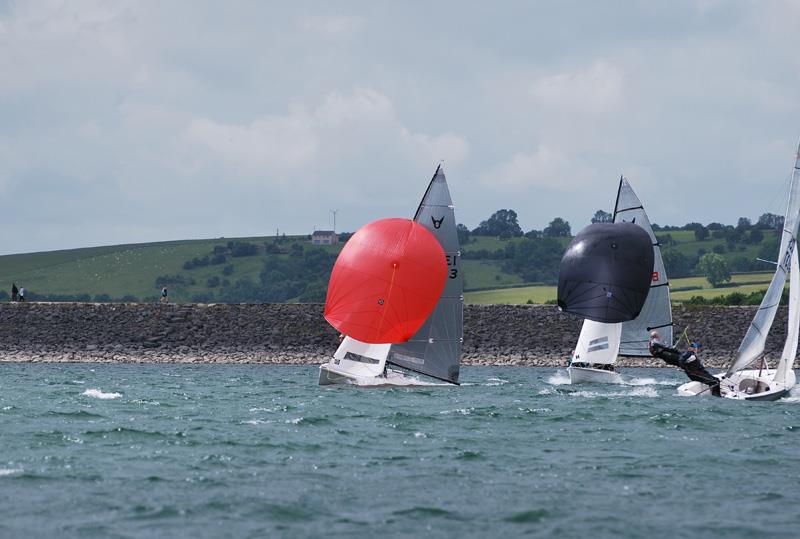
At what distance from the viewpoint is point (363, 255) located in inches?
1522

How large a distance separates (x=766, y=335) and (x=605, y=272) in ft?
36.0

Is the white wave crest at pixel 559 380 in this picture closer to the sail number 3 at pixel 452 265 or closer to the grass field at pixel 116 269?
the sail number 3 at pixel 452 265

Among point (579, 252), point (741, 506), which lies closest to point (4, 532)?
point (741, 506)

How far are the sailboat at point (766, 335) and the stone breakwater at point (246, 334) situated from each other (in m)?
31.3

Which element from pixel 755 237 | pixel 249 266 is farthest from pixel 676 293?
pixel 249 266

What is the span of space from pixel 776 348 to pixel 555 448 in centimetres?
5032

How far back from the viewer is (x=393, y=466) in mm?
22453

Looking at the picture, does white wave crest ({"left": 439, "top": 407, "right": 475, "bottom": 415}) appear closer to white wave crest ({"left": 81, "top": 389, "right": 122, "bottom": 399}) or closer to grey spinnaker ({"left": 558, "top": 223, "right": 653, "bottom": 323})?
white wave crest ({"left": 81, "top": 389, "right": 122, "bottom": 399})

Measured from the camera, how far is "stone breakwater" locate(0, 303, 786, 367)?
69562 mm

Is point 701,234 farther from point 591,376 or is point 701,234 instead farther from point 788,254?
point 788,254

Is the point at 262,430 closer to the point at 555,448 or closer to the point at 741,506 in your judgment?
the point at 555,448

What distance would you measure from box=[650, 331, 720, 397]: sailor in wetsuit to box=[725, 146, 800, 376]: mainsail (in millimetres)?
727

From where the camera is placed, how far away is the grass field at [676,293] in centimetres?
12600

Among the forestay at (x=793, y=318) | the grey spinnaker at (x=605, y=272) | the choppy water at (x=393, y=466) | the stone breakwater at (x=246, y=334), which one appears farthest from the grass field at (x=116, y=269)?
the forestay at (x=793, y=318)
